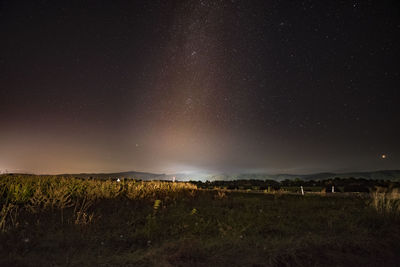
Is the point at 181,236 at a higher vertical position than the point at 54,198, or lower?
lower

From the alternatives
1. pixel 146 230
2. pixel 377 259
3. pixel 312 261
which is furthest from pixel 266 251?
pixel 146 230

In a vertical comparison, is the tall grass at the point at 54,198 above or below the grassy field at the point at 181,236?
above

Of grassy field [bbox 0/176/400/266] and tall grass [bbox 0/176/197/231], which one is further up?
tall grass [bbox 0/176/197/231]

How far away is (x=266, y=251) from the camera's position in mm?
5449

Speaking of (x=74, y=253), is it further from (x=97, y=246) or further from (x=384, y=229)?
(x=384, y=229)

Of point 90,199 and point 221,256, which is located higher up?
point 90,199

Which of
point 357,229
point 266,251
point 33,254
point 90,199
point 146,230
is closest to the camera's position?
point 33,254

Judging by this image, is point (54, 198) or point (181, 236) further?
point (54, 198)

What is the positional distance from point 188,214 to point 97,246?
10.2 ft

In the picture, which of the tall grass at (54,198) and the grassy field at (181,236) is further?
the tall grass at (54,198)

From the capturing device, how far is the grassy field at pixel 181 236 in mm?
5086

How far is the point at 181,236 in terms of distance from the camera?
6.40m

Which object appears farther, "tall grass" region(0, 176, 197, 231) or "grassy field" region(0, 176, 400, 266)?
"tall grass" region(0, 176, 197, 231)

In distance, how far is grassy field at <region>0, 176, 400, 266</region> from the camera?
5.09 metres
